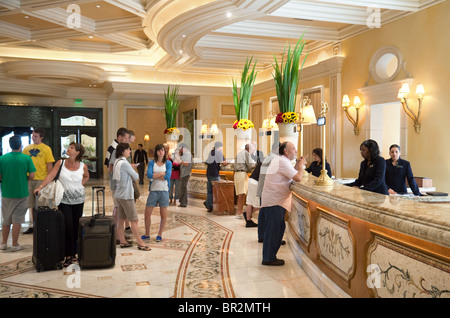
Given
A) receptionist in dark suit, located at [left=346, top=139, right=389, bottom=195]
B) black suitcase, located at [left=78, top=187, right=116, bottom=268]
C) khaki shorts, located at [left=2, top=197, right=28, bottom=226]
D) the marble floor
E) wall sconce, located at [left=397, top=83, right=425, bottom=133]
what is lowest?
the marble floor

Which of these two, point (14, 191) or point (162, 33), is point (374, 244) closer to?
point (14, 191)

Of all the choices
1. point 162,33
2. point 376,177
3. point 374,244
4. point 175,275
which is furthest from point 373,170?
point 162,33

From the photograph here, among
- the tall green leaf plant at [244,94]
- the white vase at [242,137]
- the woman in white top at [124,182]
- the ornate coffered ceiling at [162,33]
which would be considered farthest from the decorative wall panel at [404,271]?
the white vase at [242,137]

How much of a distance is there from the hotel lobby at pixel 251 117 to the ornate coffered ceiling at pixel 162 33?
38mm

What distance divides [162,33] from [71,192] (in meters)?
5.31

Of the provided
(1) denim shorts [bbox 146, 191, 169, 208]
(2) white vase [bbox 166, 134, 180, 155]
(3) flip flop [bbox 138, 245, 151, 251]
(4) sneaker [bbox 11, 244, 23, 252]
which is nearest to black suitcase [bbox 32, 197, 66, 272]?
(4) sneaker [bbox 11, 244, 23, 252]

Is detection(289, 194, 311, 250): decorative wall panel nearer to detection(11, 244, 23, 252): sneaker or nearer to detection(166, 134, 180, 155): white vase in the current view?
detection(11, 244, 23, 252): sneaker

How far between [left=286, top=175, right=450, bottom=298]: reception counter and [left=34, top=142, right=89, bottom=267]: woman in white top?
2.50 m

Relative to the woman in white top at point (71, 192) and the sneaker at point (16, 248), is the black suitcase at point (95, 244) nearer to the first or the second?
the woman in white top at point (71, 192)

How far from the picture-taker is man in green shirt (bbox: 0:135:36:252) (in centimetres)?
535

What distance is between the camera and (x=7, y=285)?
3984 millimetres

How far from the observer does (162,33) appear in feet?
29.7

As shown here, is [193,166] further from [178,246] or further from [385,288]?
[385,288]

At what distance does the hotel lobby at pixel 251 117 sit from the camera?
10.0 feet
